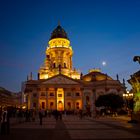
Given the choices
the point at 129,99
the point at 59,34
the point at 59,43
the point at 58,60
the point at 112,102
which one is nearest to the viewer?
the point at 129,99

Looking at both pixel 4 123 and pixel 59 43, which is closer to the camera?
pixel 4 123

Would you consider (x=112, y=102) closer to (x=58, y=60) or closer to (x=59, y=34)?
(x=58, y=60)

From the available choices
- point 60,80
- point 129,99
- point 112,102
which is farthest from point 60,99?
point 129,99

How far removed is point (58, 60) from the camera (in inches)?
4833

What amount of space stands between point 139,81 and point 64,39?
3827 inches

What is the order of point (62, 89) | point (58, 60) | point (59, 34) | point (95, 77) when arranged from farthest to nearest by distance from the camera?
1. point (59, 34)
2. point (95, 77)
3. point (58, 60)
4. point (62, 89)

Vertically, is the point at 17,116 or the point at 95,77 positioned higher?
the point at 95,77

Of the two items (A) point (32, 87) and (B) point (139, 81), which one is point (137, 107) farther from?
(A) point (32, 87)

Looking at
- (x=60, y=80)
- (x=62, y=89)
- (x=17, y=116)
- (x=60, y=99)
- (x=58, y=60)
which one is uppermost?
(x=58, y=60)

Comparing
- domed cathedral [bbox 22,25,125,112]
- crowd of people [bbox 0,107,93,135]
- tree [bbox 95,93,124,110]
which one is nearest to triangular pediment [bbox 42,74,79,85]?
domed cathedral [bbox 22,25,125,112]

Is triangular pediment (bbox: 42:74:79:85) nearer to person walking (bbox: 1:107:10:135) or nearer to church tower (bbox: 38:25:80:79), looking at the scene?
church tower (bbox: 38:25:80:79)

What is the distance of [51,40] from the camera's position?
425 ft

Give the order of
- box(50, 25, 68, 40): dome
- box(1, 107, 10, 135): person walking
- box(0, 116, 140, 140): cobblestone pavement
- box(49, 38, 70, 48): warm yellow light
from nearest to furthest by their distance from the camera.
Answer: box(0, 116, 140, 140): cobblestone pavement
box(1, 107, 10, 135): person walking
box(49, 38, 70, 48): warm yellow light
box(50, 25, 68, 40): dome

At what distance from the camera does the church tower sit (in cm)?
12050
